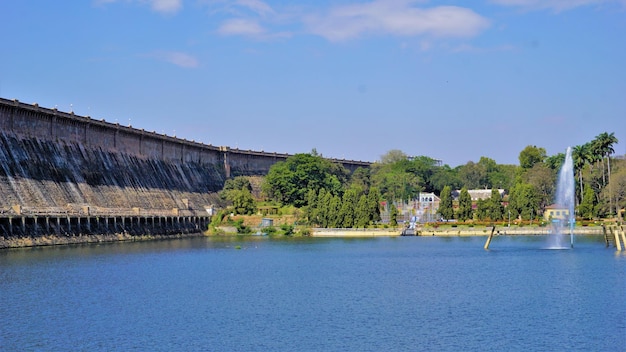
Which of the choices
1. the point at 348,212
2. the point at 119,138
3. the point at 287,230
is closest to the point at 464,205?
the point at 348,212

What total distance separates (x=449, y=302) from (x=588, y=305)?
5.83 metres

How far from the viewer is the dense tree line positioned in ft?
339

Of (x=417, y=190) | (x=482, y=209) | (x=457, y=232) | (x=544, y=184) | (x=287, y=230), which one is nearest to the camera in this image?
(x=457, y=232)

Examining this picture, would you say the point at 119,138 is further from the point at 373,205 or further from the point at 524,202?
the point at 524,202

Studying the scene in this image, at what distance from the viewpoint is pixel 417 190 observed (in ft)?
509

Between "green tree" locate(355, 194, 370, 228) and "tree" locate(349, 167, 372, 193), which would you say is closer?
"green tree" locate(355, 194, 370, 228)

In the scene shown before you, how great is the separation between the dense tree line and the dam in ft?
28.1

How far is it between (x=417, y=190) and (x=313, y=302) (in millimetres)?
117358

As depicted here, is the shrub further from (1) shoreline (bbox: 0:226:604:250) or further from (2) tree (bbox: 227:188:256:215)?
(2) tree (bbox: 227:188:256:215)

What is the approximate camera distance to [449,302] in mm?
38781

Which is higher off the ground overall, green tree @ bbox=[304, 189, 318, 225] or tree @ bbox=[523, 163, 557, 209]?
tree @ bbox=[523, 163, 557, 209]

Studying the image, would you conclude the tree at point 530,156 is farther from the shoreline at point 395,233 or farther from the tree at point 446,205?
the shoreline at point 395,233

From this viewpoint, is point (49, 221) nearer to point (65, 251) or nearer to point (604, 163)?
point (65, 251)

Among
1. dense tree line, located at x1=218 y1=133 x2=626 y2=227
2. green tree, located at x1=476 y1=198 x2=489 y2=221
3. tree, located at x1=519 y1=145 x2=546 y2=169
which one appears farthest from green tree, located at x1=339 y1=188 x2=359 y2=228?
tree, located at x1=519 y1=145 x2=546 y2=169
